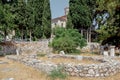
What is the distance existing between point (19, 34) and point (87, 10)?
51.5ft

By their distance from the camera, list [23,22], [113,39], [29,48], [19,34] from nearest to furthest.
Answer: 1. [113,39]
2. [29,48]
3. [23,22]
4. [19,34]

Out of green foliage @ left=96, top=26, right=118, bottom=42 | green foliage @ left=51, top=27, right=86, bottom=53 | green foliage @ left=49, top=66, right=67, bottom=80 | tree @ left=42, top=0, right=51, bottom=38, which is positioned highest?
tree @ left=42, top=0, right=51, bottom=38

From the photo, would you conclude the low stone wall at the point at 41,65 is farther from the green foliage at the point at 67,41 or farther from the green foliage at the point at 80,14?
the green foliage at the point at 80,14

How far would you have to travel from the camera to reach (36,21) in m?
48.6

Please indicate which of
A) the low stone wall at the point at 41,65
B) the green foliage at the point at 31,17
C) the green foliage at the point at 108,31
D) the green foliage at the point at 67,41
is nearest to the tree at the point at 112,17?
the green foliage at the point at 108,31

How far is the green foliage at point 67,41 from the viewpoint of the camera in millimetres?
31188

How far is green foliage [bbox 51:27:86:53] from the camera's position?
31.2 metres

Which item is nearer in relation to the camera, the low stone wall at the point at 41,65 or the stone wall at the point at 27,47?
the low stone wall at the point at 41,65

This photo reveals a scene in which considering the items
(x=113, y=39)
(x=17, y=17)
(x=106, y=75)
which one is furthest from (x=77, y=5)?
(x=106, y=75)

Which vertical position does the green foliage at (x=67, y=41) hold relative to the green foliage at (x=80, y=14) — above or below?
below

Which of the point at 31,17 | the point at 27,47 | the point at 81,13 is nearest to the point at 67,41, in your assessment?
the point at 27,47

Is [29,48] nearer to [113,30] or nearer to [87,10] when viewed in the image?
[87,10]

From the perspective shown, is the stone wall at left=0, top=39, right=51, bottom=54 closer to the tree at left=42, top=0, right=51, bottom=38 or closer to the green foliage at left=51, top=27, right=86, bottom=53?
the green foliage at left=51, top=27, right=86, bottom=53

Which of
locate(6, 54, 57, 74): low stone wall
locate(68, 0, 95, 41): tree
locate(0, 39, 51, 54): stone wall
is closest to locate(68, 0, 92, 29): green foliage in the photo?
locate(68, 0, 95, 41): tree
